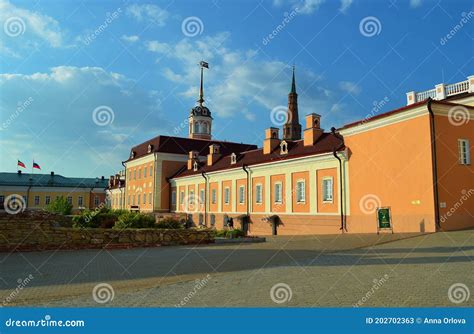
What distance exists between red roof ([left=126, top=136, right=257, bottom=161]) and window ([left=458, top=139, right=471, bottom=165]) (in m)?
35.4

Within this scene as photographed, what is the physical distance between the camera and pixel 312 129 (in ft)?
95.7

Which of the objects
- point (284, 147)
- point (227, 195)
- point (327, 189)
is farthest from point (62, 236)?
point (227, 195)

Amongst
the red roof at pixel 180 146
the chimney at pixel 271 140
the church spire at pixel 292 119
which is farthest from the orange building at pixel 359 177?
the church spire at pixel 292 119

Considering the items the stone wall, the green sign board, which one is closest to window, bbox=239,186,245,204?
the green sign board

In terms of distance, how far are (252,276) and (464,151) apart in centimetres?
1545

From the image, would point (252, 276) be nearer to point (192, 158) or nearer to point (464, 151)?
point (464, 151)

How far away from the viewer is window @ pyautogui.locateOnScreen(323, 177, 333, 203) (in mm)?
25453

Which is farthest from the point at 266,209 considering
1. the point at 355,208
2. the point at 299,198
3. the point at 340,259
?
the point at 340,259

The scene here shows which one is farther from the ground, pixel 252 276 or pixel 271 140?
pixel 271 140

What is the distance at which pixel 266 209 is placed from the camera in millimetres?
31703

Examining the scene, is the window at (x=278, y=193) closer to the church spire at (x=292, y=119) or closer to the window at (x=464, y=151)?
the window at (x=464, y=151)

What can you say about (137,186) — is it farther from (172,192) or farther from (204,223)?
(204,223)

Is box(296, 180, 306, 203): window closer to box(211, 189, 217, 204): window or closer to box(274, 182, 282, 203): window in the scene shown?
box(274, 182, 282, 203): window

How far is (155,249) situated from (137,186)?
3985 centimetres
